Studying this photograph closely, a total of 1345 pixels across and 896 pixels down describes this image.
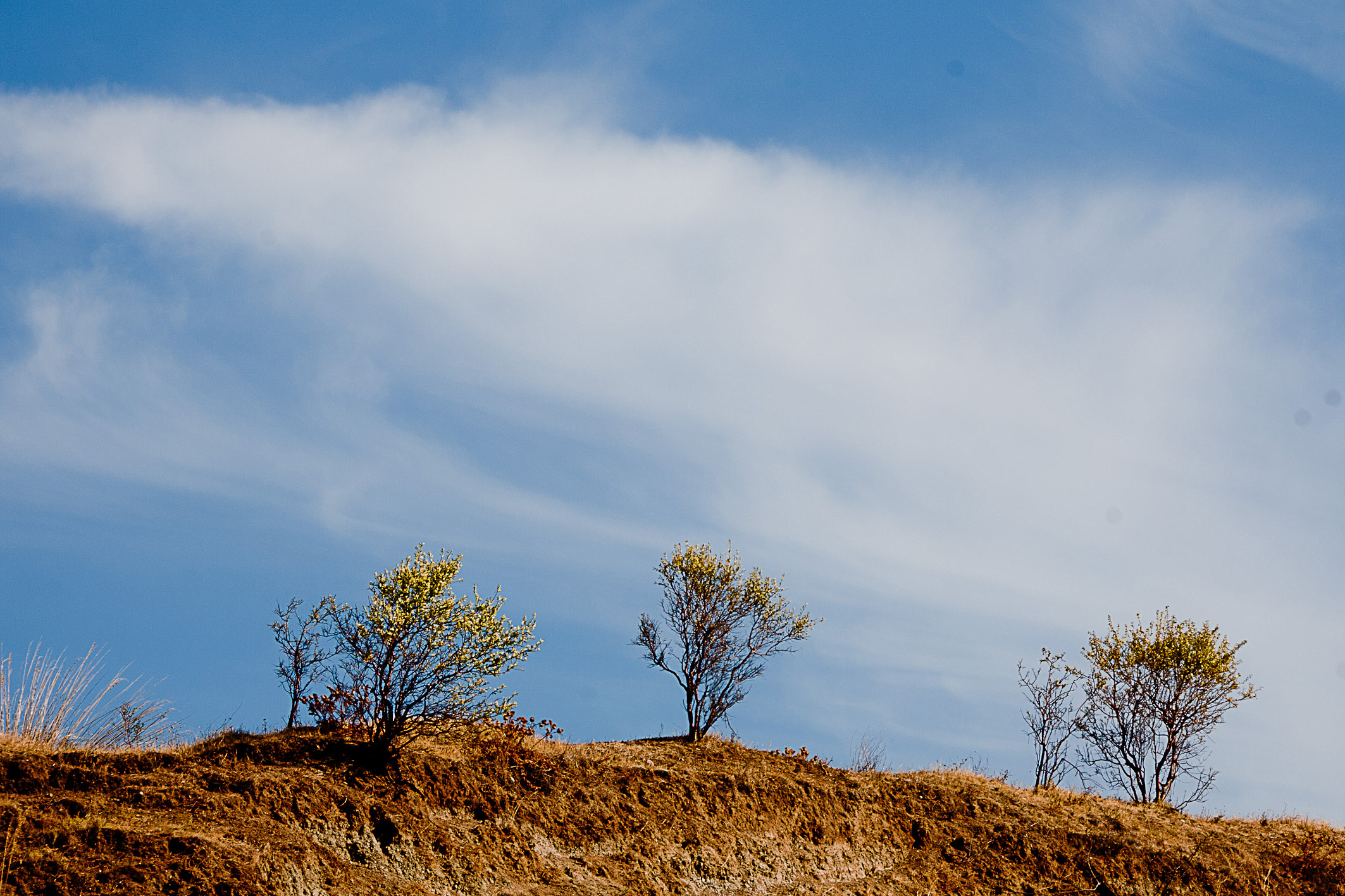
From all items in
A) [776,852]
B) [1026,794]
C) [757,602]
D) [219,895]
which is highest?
[757,602]

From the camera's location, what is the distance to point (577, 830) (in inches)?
518

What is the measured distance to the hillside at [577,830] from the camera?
10.4 meters

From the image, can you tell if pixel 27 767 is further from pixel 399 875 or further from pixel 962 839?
pixel 962 839

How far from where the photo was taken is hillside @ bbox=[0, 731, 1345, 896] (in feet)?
34.1

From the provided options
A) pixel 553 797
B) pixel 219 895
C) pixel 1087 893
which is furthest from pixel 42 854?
pixel 1087 893

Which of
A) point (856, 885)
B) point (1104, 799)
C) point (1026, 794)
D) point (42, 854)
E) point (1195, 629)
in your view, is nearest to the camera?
point (42, 854)

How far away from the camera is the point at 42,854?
976cm

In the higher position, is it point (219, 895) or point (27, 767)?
point (27, 767)

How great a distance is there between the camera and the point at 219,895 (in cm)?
985

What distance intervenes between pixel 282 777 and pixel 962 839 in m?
10.7

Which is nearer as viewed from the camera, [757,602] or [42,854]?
[42,854]

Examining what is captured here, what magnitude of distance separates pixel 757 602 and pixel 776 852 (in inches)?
284

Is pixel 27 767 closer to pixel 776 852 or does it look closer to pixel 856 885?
pixel 776 852

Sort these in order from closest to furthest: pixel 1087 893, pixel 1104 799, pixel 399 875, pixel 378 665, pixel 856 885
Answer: pixel 399 875 < pixel 378 665 < pixel 856 885 < pixel 1087 893 < pixel 1104 799
